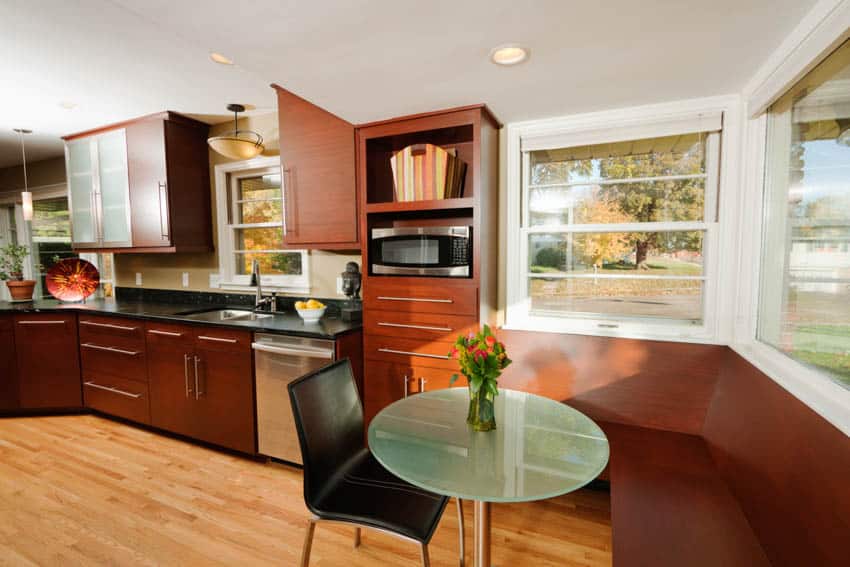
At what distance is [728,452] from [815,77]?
4.82 ft

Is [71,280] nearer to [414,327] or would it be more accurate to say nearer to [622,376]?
[414,327]

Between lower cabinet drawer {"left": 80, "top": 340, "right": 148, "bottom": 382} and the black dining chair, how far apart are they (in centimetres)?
216

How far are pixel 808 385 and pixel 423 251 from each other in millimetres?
1700

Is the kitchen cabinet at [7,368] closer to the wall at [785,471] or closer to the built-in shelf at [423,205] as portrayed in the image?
the built-in shelf at [423,205]

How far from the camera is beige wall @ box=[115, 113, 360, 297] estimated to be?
10.1 ft

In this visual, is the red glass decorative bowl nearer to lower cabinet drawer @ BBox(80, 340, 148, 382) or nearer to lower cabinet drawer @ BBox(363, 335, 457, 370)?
lower cabinet drawer @ BBox(80, 340, 148, 382)

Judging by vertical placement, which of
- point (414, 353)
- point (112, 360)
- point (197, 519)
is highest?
point (414, 353)

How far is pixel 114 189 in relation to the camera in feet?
11.3

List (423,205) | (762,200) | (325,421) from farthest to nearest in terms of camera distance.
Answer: (423,205), (762,200), (325,421)

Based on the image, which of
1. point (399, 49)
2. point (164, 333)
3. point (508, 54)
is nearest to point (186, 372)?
point (164, 333)

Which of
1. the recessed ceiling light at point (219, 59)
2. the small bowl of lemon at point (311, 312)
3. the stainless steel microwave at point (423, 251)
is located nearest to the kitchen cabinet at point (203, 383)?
the small bowl of lemon at point (311, 312)

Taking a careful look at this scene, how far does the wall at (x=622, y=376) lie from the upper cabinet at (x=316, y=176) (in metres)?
1.32

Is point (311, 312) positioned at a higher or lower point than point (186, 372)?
higher

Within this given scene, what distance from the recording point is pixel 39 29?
189cm
